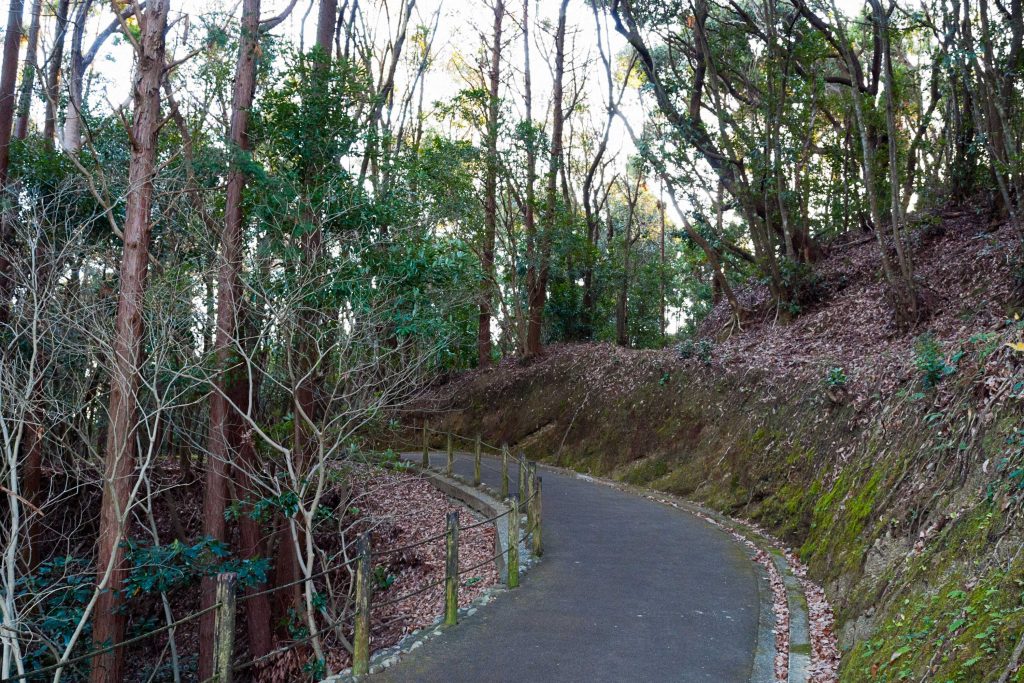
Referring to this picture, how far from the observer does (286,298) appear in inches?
466

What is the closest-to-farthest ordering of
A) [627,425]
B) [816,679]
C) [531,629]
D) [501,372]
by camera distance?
[816,679]
[531,629]
[627,425]
[501,372]

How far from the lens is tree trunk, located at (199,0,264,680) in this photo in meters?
12.3

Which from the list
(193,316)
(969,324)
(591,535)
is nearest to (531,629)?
(591,535)

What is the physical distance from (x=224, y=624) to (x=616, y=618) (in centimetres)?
391

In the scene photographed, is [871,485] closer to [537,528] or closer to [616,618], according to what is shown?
[616,618]

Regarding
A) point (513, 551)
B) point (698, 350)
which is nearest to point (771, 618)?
point (513, 551)

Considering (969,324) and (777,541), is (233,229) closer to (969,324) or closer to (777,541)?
(777,541)

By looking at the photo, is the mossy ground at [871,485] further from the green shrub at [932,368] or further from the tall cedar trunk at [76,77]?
the tall cedar trunk at [76,77]

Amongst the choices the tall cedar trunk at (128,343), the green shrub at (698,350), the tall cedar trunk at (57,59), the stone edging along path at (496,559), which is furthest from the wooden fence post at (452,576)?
the tall cedar trunk at (57,59)

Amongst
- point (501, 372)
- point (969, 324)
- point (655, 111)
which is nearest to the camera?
point (969, 324)

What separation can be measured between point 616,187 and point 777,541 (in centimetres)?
2713

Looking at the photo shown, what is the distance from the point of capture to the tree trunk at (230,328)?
12281 mm

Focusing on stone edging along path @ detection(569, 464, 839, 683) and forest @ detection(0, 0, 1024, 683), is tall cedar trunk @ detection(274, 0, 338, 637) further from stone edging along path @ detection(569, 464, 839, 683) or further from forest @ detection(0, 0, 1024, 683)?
stone edging along path @ detection(569, 464, 839, 683)

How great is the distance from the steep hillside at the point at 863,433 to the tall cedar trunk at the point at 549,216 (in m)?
1.20
